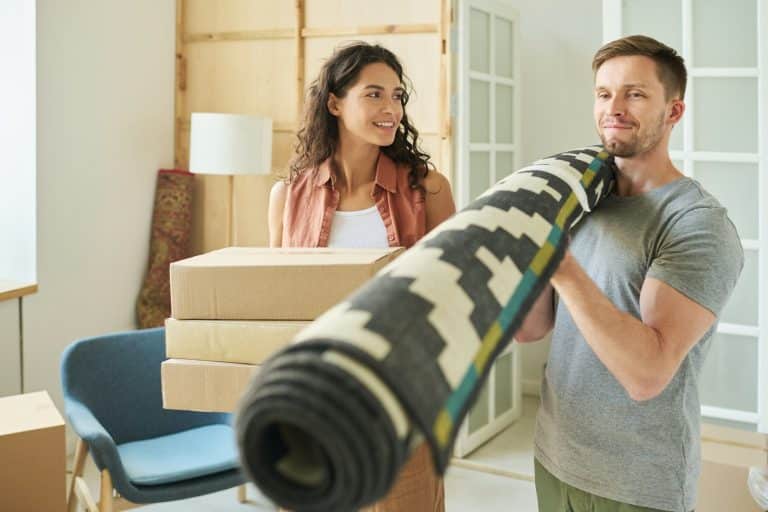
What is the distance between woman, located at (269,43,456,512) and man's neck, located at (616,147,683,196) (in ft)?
2.05

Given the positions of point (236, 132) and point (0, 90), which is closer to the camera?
point (0, 90)

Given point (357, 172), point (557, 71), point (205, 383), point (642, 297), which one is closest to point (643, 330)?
point (642, 297)

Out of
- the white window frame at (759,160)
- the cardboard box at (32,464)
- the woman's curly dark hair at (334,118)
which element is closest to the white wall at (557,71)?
the white window frame at (759,160)

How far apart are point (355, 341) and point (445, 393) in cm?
7

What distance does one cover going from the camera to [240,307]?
4.46ft

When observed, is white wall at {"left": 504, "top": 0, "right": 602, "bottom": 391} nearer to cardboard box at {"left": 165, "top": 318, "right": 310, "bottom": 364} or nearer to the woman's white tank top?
the woman's white tank top

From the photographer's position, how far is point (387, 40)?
4.48 metres

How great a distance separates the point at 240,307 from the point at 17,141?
314 cm

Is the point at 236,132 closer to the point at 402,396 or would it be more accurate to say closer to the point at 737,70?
→ the point at 737,70

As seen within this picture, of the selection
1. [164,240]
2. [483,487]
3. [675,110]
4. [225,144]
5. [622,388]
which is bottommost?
[483,487]

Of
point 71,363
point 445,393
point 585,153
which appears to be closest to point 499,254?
point 445,393

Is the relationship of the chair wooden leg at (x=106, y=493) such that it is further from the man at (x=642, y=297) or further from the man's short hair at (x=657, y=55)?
the man's short hair at (x=657, y=55)

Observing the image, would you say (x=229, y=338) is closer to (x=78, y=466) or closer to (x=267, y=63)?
(x=78, y=466)

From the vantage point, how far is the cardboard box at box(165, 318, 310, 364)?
1.35 metres
